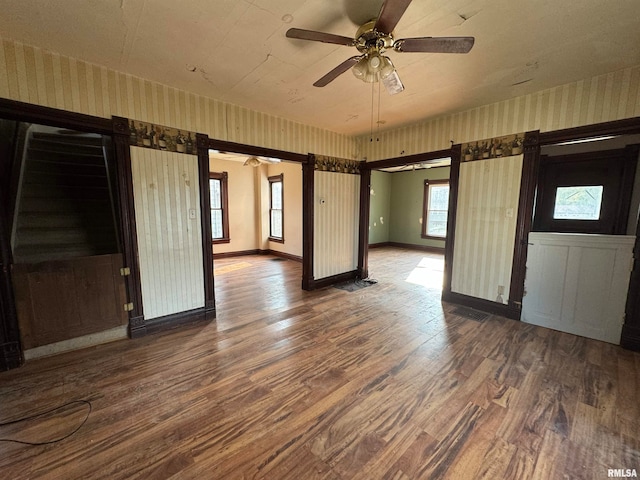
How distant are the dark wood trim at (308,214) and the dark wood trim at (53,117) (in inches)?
100

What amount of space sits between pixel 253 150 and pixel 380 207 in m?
6.36

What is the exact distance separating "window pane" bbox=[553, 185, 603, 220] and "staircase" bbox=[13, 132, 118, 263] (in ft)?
20.0

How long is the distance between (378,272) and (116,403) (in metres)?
4.83

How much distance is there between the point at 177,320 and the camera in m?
3.15

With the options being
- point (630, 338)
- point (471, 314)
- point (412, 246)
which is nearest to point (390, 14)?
point (471, 314)

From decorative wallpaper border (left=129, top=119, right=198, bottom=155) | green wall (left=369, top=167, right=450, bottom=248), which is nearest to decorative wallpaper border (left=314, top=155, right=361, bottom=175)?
decorative wallpaper border (left=129, top=119, right=198, bottom=155)

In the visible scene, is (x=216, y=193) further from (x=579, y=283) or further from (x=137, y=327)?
(x=579, y=283)

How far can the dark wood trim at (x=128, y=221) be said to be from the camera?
265cm

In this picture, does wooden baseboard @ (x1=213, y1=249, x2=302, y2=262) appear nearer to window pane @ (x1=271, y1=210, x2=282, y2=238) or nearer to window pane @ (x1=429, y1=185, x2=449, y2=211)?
window pane @ (x1=271, y1=210, x2=282, y2=238)

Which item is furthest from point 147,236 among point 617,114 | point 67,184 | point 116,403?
point 617,114

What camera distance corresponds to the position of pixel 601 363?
2395 millimetres

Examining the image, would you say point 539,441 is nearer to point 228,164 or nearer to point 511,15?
point 511,15

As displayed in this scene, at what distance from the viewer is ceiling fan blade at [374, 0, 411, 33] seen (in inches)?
54.7

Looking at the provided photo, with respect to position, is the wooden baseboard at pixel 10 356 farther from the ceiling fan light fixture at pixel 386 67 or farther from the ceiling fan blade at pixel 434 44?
the ceiling fan blade at pixel 434 44
